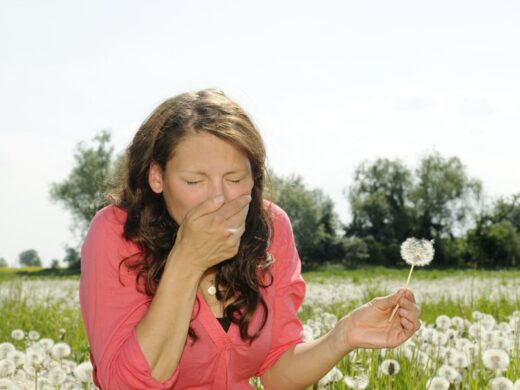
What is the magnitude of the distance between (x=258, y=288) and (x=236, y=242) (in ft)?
2.32

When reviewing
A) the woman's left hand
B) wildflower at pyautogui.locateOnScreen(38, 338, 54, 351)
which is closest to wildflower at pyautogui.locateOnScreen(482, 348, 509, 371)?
the woman's left hand

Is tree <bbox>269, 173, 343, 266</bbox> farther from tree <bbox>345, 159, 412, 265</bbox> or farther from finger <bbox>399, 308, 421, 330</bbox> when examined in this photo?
finger <bbox>399, 308, 421, 330</bbox>

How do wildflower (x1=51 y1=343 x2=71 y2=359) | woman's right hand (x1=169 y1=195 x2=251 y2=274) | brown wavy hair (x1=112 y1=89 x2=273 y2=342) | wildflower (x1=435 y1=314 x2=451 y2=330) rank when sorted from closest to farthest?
woman's right hand (x1=169 y1=195 x2=251 y2=274), brown wavy hair (x1=112 y1=89 x2=273 y2=342), wildflower (x1=51 y1=343 x2=71 y2=359), wildflower (x1=435 y1=314 x2=451 y2=330)

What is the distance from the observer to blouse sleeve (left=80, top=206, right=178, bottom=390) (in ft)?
8.87

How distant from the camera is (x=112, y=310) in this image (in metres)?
2.90

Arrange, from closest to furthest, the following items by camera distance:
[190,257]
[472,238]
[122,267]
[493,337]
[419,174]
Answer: [190,257] → [122,267] → [493,337] → [472,238] → [419,174]

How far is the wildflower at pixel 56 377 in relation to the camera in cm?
384

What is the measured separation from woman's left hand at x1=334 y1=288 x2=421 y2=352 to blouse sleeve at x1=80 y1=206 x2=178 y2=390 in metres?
0.66

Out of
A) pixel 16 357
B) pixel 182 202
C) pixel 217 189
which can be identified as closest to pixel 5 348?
pixel 16 357

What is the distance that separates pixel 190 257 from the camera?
2562 millimetres

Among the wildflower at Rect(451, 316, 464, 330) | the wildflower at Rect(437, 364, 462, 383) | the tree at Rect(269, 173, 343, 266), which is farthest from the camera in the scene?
the tree at Rect(269, 173, 343, 266)

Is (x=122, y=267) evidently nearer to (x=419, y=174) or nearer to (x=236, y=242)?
(x=236, y=242)

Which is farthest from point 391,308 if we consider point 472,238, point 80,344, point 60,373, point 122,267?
point 472,238

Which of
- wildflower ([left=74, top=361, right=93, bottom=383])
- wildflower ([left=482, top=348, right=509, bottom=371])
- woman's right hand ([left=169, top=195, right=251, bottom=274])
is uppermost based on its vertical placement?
woman's right hand ([left=169, top=195, right=251, bottom=274])
